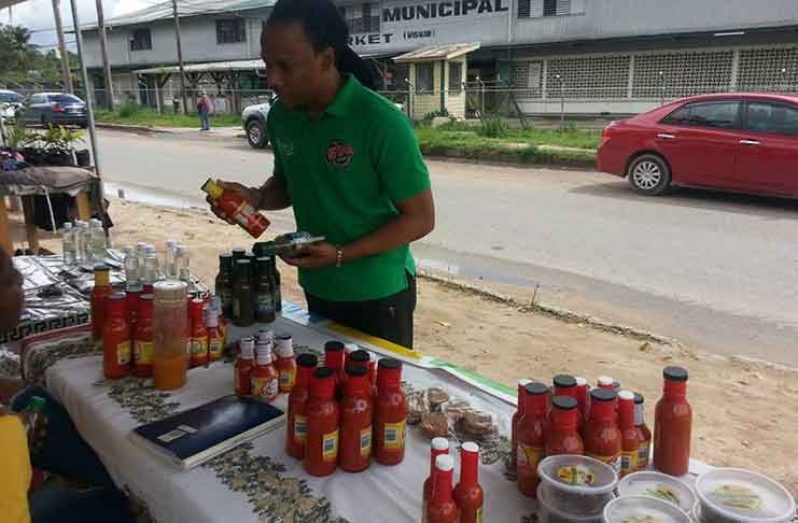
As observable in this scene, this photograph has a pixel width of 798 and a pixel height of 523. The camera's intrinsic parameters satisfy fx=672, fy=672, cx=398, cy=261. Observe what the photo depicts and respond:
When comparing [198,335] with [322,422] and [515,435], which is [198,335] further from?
[515,435]

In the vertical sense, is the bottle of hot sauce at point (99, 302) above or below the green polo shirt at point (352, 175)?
below

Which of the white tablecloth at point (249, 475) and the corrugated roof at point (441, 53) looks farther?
the corrugated roof at point (441, 53)

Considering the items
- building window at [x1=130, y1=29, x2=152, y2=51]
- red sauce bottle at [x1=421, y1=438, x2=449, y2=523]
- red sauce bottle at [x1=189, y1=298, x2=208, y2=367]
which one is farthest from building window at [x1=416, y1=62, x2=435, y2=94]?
red sauce bottle at [x1=421, y1=438, x2=449, y2=523]

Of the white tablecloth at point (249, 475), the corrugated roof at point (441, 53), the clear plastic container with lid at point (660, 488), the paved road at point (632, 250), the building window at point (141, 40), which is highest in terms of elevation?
the building window at point (141, 40)

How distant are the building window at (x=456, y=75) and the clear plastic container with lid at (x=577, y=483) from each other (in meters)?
24.2

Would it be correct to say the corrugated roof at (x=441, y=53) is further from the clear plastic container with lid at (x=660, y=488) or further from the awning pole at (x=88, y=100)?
the clear plastic container with lid at (x=660, y=488)

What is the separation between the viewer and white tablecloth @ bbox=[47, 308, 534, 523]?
1429 mm

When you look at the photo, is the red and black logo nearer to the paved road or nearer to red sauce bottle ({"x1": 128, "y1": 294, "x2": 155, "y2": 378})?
red sauce bottle ({"x1": 128, "y1": 294, "x2": 155, "y2": 378})

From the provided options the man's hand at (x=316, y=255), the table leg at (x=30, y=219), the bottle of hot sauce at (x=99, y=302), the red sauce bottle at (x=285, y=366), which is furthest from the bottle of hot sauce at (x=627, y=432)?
the table leg at (x=30, y=219)

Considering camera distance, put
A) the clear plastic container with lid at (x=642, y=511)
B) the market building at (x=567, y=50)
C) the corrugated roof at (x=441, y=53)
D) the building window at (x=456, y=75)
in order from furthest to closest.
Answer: the building window at (x=456, y=75), the corrugated roof at (x=441, y=53), the market building at (x=567, y=50), the clear plastic container with lid at (x=642, y=511)

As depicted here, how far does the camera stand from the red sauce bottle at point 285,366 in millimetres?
1912

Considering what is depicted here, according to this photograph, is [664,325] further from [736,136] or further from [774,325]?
[736,136]

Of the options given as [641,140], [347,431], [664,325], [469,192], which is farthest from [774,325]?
[469,192]

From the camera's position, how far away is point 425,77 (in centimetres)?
2473
